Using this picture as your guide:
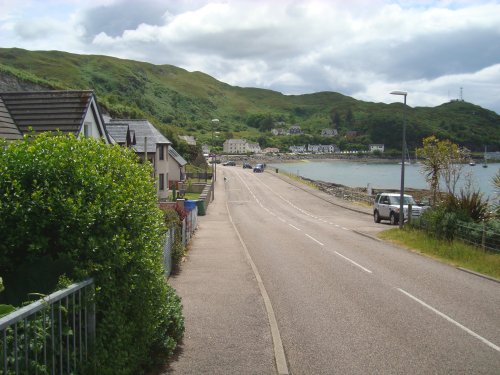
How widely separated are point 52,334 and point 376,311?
706 centimetres

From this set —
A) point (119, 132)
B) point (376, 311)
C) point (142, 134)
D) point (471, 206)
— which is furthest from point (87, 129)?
point (142, 134)

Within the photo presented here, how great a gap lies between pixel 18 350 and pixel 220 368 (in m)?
3.18

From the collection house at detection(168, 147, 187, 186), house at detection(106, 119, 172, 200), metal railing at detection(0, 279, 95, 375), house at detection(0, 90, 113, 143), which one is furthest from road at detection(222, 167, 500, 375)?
house at detection(168, 147, 187, 186)

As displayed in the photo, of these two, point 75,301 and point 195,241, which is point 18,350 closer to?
point 75,301

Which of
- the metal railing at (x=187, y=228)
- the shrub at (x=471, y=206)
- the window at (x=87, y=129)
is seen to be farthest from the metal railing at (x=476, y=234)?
the window at (x=87, y=129)

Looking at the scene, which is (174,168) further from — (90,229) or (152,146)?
(90,229)

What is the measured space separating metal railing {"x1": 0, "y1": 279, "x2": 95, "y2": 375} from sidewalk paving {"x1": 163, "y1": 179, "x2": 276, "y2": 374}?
5.77 feet

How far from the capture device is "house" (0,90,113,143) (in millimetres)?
20906

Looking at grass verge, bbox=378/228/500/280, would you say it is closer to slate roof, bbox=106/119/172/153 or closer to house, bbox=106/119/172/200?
slate roof, bbox=106/119/172/153

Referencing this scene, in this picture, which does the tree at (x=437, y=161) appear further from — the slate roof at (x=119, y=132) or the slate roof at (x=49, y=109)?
the slate roof at (x=49, y=109)

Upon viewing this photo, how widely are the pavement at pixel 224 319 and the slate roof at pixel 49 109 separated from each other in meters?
8.10

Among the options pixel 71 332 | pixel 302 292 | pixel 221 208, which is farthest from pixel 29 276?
pixel 221 208

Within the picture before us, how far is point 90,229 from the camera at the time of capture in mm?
5102

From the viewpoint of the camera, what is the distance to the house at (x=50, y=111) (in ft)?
68.6
